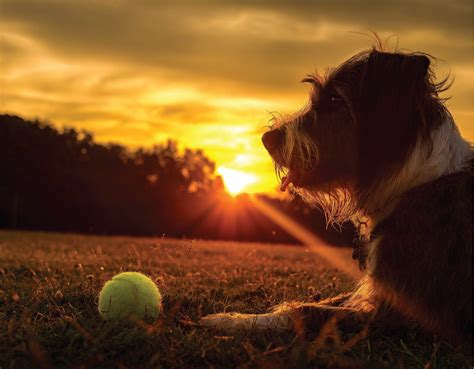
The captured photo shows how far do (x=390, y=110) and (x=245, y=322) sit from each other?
2061 mm

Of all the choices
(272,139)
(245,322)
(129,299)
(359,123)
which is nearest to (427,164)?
(359,123)

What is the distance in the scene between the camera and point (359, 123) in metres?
4.77

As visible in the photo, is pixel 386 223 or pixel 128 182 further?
pixel 128 182

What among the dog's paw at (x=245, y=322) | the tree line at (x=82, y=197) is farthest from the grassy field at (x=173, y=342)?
the tree line at (x=82, y=197)

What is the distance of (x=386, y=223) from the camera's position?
4492mm

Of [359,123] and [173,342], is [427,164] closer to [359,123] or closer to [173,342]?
[359,123]

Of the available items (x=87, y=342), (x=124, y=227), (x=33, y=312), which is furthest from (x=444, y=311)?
(x=124, y=227)

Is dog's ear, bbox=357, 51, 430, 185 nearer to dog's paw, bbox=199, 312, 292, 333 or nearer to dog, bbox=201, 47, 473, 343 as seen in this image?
dog, bbox=201, 47, 473, 343

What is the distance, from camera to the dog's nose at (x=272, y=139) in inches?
204

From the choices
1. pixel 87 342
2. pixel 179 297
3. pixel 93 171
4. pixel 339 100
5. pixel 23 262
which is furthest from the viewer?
pixel 93 171

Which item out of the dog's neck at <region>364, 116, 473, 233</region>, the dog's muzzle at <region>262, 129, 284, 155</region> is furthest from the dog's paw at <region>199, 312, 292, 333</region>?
the dog's muzzle at <region>262, 129, 284, 155</region>

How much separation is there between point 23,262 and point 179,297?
4.74 m

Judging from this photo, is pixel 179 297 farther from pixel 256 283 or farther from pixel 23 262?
pixel 23 262

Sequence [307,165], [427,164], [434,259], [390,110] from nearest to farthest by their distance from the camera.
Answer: [434,259] < [427,164] < [390,110] < [307,165]
